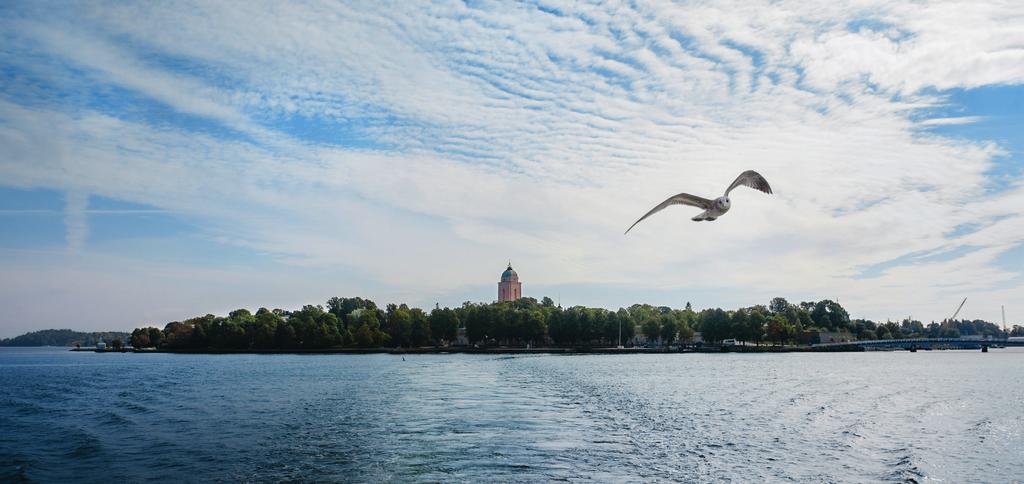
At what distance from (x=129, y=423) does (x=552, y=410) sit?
22232 mm

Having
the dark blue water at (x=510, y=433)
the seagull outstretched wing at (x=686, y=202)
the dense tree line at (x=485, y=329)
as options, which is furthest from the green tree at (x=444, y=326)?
the seagull outstretched wing at (x=686, y=202)

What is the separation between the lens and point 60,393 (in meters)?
58.1

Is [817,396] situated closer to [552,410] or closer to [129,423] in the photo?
[552,410]

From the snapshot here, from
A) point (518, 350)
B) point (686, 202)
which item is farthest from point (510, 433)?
point (518, 350)

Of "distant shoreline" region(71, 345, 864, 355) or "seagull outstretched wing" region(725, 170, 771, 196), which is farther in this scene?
"distant shoreline" region(71, 345, 864, 355)

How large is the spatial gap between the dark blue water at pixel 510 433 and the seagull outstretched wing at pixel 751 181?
9589 mm

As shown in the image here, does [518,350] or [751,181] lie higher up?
[751,181]

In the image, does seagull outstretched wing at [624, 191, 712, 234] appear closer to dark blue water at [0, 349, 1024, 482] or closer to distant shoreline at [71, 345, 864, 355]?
dark blue water at [0, 349, 1024, 482]

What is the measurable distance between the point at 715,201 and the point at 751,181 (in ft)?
3.91

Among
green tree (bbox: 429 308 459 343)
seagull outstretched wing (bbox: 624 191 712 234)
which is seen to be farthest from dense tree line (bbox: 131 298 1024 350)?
seagull outstretched wing (bbox: 624 191 712 234)

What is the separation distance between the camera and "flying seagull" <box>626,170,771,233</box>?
2178 cm

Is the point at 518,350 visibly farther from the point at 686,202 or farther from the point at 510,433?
the point at 686,202

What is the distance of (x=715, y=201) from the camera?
73.4 feet

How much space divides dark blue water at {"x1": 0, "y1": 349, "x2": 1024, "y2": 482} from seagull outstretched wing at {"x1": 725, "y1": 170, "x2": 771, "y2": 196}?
9.59 meters
